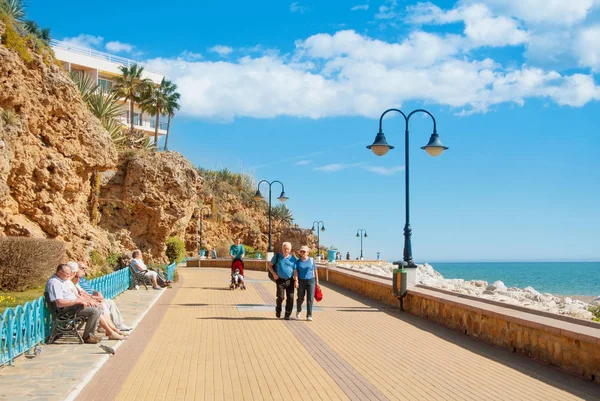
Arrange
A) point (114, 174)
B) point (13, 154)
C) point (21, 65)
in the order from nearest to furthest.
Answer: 1. point (13, 154)
2. point (21, 65)
3. point (114, 174)

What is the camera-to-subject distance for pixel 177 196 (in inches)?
1379

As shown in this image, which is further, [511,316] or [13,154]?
[13,154]

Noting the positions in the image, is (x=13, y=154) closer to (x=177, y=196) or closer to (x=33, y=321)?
(x=33, y=321)

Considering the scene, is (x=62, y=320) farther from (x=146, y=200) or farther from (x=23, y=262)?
(x=146, y=200)

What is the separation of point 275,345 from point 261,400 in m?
3.44

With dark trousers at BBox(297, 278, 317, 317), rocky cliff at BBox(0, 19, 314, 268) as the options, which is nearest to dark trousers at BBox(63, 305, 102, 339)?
dark trousers at BBox(297, 278, 317, 317)

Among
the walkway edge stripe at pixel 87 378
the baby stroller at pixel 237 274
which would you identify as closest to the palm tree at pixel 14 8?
the baby stroller at pixel 237 274

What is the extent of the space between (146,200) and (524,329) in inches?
1086

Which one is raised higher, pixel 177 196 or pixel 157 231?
pixel 177 196

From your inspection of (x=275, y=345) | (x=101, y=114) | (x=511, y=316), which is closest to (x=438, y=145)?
(x=511, y=316)

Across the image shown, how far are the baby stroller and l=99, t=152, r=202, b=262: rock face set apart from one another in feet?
46.2

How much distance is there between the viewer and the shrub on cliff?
551 inches

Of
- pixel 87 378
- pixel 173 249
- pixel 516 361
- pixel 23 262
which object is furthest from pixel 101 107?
pixel 516 361

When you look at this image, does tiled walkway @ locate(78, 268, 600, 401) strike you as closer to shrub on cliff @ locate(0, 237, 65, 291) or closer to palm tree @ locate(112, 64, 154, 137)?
shrub on cliff @ locate(0, 237, 65, 291)
